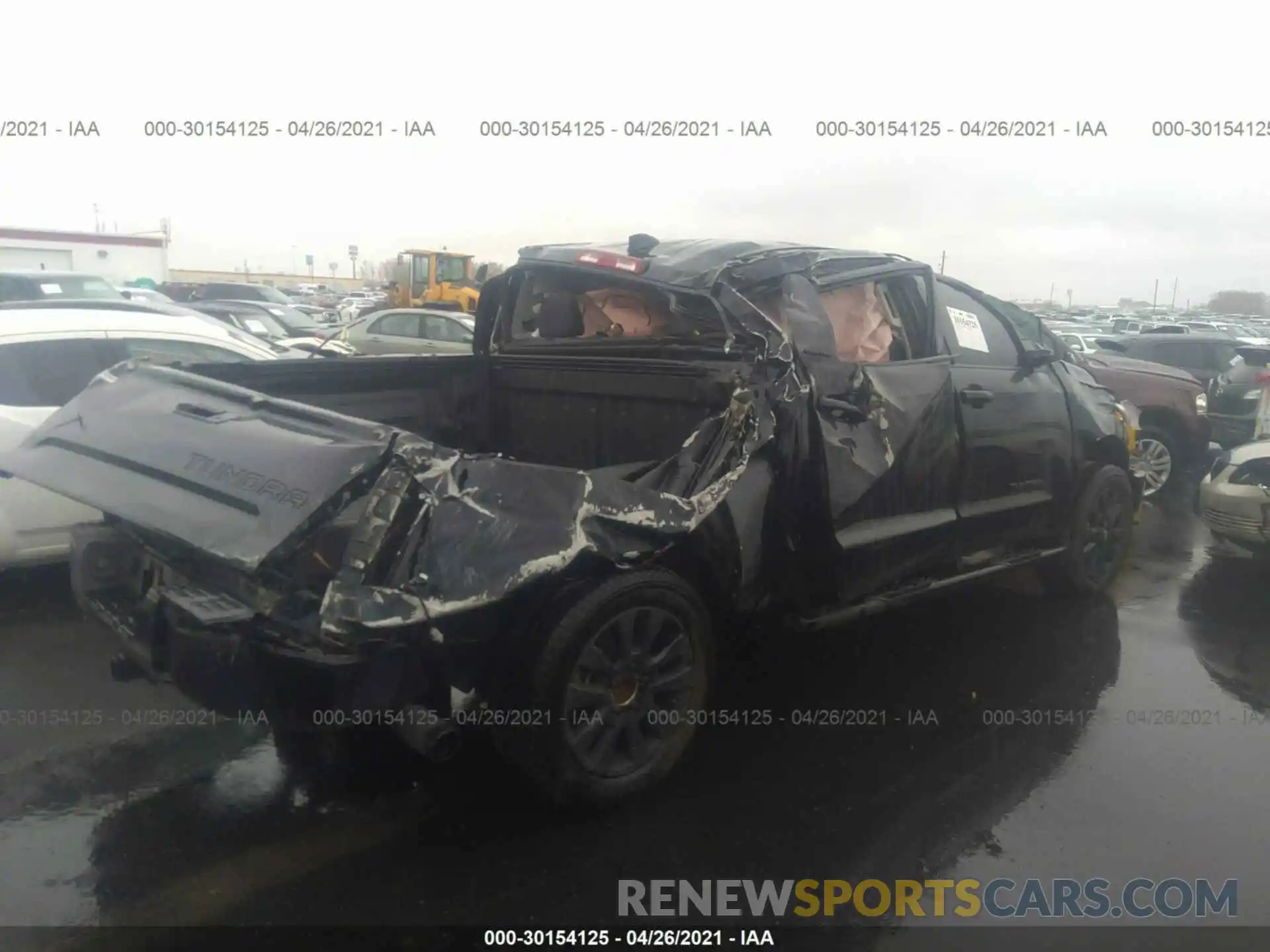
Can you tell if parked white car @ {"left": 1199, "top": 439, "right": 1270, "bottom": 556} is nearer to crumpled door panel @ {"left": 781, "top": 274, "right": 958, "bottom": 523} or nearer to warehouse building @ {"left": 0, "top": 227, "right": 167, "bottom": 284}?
crumpled door panel @ {"left": 781, "top": 274, "right": 958, "bottom": 523}

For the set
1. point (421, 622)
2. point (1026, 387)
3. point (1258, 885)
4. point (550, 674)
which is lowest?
point (1258, 885)

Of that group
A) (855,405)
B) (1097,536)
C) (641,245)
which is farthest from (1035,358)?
(641,245)

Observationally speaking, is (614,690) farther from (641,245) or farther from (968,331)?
(968,331)

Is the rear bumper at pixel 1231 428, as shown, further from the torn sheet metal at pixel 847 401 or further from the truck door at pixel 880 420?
the torn sheet metal at pixel 847 401

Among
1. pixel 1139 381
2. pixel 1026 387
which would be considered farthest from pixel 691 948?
pixel 1139 381

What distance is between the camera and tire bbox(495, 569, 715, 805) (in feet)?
10.1

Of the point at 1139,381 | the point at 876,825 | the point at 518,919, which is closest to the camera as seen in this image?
the point at 518,919

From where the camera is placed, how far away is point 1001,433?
481 cm

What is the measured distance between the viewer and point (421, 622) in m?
2.62

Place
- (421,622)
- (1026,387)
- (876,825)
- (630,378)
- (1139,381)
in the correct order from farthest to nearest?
(1139,381), (1026,387), (630,378), (876,825), (421,622)

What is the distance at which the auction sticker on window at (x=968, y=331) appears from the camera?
4770mm

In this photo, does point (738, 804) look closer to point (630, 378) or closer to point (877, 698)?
point (877, 698)

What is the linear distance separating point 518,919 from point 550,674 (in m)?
0.69

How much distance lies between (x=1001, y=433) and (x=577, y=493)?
2719 mm
